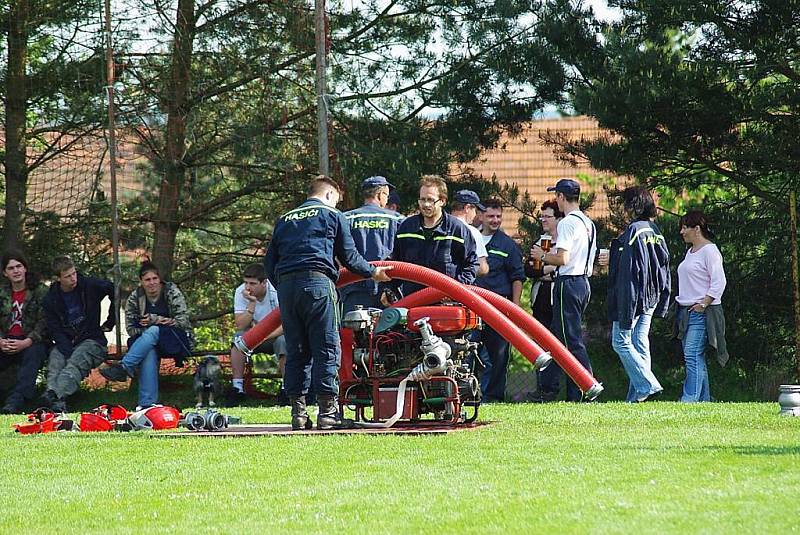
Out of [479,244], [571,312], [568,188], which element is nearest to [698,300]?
[571,312]

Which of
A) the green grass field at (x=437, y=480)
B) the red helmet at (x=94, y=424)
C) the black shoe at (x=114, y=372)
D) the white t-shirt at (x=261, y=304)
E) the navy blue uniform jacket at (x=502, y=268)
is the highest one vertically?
the navy blue uniform jacket at (x=502, y=268)

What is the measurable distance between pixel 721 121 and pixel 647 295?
280 cm

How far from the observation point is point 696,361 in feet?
39.0

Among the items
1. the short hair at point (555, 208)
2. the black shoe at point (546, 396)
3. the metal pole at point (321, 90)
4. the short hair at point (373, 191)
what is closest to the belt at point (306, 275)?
the short hair at point (373, 191)

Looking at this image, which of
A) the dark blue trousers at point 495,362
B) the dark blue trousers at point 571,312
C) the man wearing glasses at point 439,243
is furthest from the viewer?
the dark blue trousers at point 495,362

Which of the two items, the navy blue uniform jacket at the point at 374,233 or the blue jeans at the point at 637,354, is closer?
the navy blue uniform jacket at the point at 374,233

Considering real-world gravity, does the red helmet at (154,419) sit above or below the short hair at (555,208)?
below

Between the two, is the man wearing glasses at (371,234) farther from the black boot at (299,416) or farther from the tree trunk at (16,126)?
the tree trunk at (16,126)

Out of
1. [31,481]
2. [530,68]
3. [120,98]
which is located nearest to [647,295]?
[530,68]

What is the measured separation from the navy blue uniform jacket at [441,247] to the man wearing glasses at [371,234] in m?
1.00

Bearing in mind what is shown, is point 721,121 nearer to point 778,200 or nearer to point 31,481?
point 778,200

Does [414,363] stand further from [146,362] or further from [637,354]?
[146,362]

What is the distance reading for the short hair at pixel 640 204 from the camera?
11.9 meters

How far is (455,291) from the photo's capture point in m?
9.62
